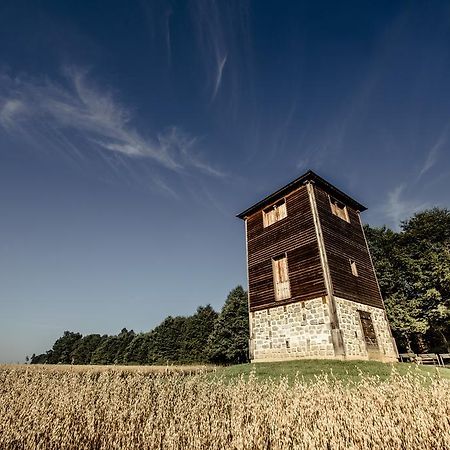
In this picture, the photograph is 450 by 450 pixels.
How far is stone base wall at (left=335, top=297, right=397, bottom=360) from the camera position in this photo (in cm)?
1464

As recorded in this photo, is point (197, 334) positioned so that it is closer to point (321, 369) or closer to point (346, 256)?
point (346, 256)

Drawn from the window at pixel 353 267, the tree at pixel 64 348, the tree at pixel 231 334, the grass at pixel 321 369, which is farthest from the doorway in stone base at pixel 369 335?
the tree at pixel 64 348

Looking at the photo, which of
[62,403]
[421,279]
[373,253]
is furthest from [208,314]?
[62,403]

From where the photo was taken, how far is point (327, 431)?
3066 mm

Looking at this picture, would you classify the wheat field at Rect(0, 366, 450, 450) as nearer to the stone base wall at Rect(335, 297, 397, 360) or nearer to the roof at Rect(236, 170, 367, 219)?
the stone base wall at Rect(335, 297, 397, 360)

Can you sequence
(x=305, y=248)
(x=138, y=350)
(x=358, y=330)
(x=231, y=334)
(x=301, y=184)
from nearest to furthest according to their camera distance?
(x=358, y=330)
(x=305, y=248)
(x=301, y=184)
(x=231, y=334)
(x=138, y=350)

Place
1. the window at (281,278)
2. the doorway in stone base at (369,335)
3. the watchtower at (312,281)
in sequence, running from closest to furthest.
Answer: the watchtower at (312,281) < the doorway in stone base at (369,335) < the window at (281,278)

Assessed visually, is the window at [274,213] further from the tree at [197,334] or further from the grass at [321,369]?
the tree at [197,334]

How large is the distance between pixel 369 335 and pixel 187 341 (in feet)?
132

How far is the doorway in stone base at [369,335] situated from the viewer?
51.1 feet

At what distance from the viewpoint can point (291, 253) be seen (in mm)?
17609

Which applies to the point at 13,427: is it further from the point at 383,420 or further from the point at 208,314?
the point at 208,314

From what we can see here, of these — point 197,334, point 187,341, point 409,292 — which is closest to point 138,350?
point 187,341

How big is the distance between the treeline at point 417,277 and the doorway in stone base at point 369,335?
1242 centimetres
